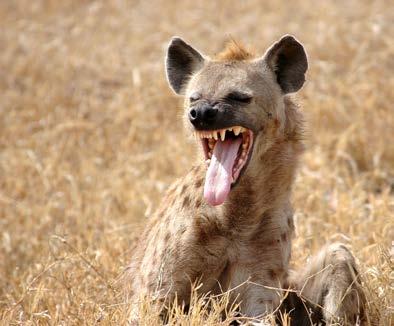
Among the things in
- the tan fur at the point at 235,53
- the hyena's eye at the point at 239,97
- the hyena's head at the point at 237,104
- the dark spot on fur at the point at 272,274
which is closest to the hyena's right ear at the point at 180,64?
the hyena's head at the point at 237,104

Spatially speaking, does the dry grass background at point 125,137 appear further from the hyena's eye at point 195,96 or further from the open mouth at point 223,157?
the hyena's eye at point 195,96

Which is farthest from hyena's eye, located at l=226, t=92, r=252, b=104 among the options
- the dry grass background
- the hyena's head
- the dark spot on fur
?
the dark spot on fur

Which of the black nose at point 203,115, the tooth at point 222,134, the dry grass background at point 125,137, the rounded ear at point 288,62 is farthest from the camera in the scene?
the dry grass background at point 125,137

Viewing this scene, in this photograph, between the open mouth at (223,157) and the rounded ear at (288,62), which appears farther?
the rounded ear at (288,62)

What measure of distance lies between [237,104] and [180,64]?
2.55 feet

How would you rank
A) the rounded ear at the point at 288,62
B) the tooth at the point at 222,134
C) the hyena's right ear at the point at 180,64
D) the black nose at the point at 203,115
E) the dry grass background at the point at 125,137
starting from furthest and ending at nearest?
the dry grass background at the point at 125,137 < the hyena's right ear at the point at 180,64 < the rounded ear at the point at 288,62 < the tooth at the point at 222,134 < the black nose at the point at 203,115

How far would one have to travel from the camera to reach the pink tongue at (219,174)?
4.93 m

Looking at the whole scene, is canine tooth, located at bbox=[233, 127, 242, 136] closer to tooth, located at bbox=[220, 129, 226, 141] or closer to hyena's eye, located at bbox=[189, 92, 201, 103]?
tooth, located at bbox=[220, 129, 226, 141]

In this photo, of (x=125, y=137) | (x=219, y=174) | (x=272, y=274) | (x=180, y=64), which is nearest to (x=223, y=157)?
(x=219, y=174)

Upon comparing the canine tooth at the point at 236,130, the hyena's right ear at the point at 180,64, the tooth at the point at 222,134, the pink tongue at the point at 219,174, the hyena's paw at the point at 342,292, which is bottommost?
the hyena's paw at the point at 342,292

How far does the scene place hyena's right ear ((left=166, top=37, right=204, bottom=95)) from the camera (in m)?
5.66

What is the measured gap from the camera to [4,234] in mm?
7152

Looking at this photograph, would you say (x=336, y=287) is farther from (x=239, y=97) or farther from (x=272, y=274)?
(x=239, y=97)

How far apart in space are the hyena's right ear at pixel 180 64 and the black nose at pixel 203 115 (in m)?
0.77
